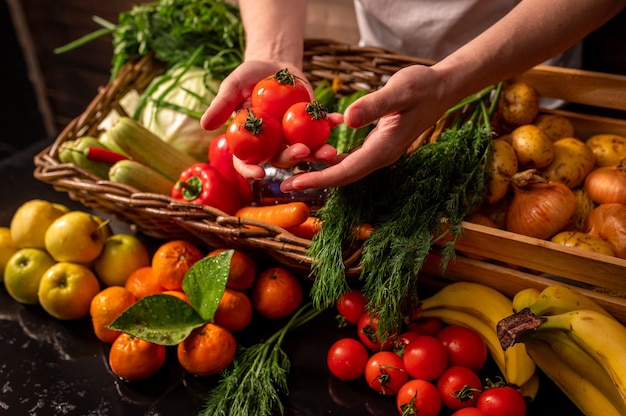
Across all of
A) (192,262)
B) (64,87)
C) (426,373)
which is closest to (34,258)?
(192,262)

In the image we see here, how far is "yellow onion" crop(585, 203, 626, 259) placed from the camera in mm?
1077

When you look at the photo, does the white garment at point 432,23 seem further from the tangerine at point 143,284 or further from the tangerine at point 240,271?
the tangerine at point 143,284

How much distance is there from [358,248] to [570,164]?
54 centimetres

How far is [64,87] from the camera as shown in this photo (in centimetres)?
336

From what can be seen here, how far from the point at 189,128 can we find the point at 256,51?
0.38 m

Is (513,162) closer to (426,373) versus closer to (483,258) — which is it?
(483,258)

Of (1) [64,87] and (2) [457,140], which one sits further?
(1) [64,87]

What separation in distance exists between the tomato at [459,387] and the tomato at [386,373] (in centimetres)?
7

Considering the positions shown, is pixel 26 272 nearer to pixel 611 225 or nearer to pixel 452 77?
pixel 452 77

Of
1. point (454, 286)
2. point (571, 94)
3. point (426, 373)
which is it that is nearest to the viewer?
point (426, 373)

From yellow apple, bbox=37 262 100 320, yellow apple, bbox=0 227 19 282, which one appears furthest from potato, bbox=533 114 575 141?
yellow apple, bbox=0 227 19 282

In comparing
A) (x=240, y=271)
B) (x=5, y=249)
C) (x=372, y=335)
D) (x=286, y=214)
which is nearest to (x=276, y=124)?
(x=286, y=214)

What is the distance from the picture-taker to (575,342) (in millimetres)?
944

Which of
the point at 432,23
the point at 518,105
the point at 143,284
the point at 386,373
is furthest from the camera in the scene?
the point at 432,23
